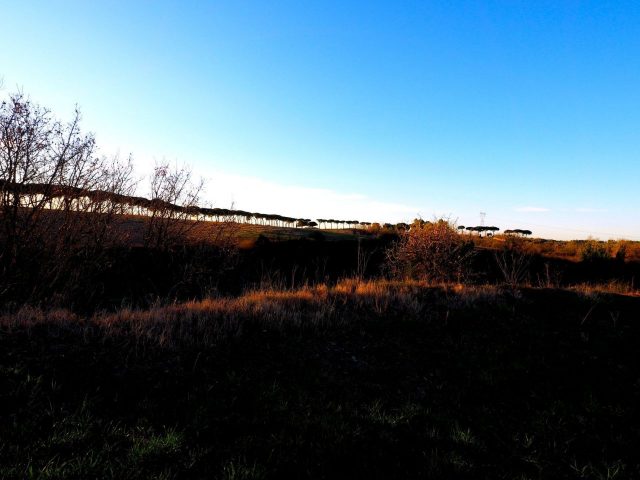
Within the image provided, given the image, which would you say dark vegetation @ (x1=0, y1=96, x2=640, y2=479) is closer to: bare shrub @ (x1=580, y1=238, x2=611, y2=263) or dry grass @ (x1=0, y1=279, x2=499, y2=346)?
dry grass @ (x1=0, y1=279, x2=499, y2=346)

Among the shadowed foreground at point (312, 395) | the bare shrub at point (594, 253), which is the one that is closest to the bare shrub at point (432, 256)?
the shadowed foreground at point (312, 395)

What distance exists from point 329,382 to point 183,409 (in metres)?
2.05

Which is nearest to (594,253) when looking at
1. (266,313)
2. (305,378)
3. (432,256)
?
(432,256)

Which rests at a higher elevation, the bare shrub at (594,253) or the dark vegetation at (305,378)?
the bare shrub at (594,253)

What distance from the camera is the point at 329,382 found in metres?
5.36

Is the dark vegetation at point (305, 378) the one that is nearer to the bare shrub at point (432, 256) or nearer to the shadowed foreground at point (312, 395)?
the shadowed foreground at point (312, 395)

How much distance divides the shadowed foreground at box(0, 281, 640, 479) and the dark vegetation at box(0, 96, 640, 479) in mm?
26

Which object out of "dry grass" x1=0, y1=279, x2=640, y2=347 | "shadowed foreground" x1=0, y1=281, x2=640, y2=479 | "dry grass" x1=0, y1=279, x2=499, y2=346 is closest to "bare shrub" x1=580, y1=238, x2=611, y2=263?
"dry grass" x1=0, y1=279, x2=640, y2=347

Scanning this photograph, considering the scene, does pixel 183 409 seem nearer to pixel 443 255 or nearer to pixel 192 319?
pixel 192 319

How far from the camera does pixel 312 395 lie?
16.2ft

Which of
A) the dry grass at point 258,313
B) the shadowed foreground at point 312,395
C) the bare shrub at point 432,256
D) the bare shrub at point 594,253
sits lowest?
the shadowed foreground at point 312,395

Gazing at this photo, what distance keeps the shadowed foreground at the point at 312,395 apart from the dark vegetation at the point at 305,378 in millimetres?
26

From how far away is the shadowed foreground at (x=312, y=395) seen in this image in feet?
11.6

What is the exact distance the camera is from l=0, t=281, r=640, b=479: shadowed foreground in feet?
11.6
